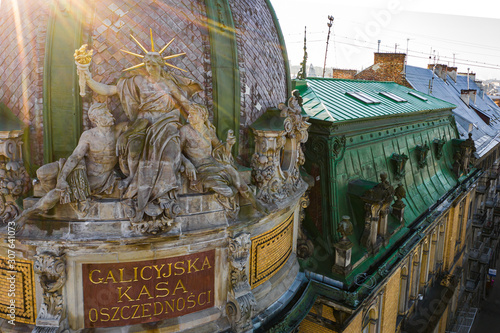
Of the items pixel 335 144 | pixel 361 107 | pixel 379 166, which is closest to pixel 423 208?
pixel 379 166

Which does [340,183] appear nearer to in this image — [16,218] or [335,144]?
[335,144]

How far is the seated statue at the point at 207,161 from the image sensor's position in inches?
463

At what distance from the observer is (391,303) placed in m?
21.7

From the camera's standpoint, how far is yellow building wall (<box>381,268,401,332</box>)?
2073cm

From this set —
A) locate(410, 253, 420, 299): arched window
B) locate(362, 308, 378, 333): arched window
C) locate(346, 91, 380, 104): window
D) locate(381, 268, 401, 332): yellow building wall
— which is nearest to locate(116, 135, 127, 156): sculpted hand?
locate(362, 308, 378, 333): arched window

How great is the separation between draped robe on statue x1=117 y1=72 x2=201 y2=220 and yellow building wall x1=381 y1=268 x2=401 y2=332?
45.8ft

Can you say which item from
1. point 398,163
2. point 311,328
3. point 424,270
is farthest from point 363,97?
point 311,328

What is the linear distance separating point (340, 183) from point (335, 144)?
1792mm

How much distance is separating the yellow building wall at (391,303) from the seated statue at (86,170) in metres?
15.1

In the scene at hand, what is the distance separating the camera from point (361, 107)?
21578mm

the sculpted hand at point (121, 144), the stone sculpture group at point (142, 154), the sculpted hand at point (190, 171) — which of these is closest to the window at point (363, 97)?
the stone sculpture group at point (142, 154)

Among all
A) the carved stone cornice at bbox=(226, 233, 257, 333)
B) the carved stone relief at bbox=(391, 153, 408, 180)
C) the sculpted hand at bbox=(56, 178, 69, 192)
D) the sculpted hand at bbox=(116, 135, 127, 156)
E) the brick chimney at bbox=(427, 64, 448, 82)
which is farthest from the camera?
the brick chimney at bbox=(427, 64, 448, 82)

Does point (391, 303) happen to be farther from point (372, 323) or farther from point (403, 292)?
point (403, 292)

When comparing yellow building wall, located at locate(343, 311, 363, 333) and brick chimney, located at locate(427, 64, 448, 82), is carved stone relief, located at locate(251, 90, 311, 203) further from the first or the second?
brick chimney, located at locate(427, 64, 448, 82)
